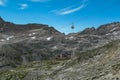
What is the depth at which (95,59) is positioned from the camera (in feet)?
59.0

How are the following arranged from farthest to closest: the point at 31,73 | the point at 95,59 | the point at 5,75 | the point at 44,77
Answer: the point at 5,75 < the point at 31,73 < the point at 44,77 < the point at 95,59

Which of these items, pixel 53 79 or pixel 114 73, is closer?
pixel 114 73

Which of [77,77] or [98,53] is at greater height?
[98,53]

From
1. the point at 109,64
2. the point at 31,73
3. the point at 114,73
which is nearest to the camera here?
the point at 114,73

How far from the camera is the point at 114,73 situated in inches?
578

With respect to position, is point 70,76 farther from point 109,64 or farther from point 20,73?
point 20,73

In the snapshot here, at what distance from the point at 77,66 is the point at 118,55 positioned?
315 cm

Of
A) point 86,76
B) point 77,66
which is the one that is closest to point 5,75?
point 77,66

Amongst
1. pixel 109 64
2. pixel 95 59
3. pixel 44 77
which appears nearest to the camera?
pixel 109 64

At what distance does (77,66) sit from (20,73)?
591 centimetres

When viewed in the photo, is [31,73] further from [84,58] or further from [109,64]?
[109,64]

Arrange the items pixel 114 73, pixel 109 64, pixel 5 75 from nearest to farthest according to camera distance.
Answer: pixel 114 73
pixel 109 64
pixel 5 75

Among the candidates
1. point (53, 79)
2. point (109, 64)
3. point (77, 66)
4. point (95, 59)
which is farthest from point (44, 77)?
point (109, 64)

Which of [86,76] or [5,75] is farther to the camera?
[5,75]
